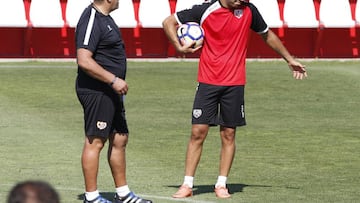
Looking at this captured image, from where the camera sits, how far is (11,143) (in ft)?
44.4

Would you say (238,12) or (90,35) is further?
(238,12)

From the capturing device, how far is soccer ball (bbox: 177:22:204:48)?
966 cm

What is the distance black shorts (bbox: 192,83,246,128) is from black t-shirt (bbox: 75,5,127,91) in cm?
110

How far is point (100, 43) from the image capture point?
29.3 ft

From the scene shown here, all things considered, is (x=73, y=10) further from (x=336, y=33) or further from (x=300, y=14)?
(x=336, y=33)

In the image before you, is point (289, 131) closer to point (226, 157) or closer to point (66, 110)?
point (66, 110)

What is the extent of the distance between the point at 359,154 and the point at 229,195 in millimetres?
3503

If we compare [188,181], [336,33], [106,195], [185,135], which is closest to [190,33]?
[188,181]

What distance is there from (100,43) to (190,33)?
39.8 inches

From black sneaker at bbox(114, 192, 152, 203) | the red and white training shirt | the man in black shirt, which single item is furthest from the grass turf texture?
the red and white training shirt

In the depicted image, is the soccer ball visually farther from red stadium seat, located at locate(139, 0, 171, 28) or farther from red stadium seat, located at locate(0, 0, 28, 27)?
red stadium seat, located at locate(139, 0, 171, 28)

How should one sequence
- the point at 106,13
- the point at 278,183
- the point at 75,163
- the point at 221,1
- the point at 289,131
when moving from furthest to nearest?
the point at 289,131, the point at 75,163, the point at 278,183, the point at 221,1, the point at 106,13

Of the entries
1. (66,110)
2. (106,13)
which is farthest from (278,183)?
(66,110)

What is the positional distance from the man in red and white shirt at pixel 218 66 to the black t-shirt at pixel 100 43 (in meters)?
0.87
